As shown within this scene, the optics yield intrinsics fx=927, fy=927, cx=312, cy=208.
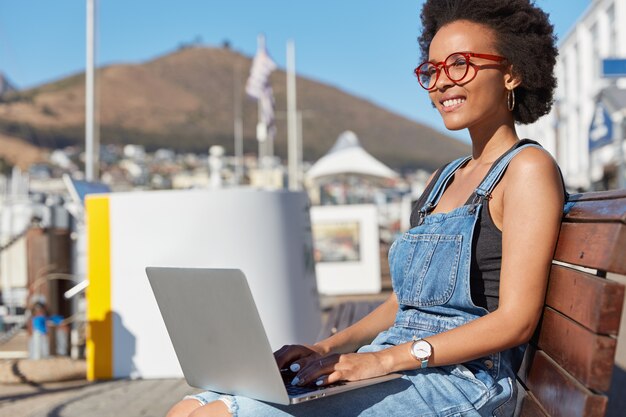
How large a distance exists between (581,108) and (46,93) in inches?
4865

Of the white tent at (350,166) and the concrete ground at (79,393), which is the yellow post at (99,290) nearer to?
the concrete ground at (79,393)

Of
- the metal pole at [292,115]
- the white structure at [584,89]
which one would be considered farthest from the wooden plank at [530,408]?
the metal pole at [292,115]

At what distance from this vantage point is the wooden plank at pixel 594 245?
1800 mm

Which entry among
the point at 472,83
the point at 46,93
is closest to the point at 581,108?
the point at 472,83

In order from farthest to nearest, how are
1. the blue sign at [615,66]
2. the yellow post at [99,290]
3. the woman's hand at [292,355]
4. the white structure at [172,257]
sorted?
the blue sign at [615,66]
the yellow post at [99,290]
the white structure at [172,257]
the woman's hand at [292,355]

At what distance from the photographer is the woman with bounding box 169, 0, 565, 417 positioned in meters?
2.10

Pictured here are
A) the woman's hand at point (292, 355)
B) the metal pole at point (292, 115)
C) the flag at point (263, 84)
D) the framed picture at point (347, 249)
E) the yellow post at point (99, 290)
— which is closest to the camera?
the woman's hand at point (292, 355)

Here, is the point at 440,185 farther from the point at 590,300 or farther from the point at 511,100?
the point at 590,300

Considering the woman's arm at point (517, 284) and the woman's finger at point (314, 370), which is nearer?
the woman's finger at point (314, 370)

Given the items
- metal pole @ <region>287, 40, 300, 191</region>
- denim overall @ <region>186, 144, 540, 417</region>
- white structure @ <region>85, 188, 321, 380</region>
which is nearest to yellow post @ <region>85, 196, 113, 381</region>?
white structure @ <region>85, 188, 321, 380</region>

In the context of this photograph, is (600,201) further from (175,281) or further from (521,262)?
(175,281)

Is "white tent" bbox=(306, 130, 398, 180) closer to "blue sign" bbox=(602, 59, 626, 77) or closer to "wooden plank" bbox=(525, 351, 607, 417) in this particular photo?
"blue sign" bbox=(602, 59, 626, 77)

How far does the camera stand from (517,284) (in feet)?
7.07

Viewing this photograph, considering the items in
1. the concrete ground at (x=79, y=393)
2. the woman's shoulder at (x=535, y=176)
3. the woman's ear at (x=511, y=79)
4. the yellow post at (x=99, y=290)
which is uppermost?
the woman's ear at (x=511, y=79)
